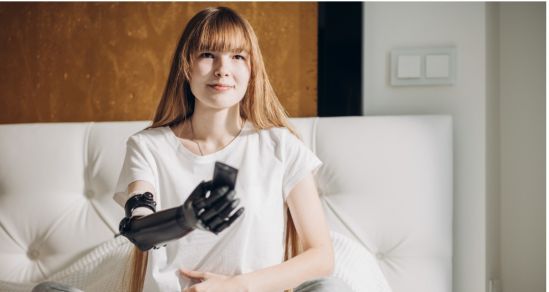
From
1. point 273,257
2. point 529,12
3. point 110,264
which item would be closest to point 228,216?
point 273,257

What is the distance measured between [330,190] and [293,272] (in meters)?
0.43

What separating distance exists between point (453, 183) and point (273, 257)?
0.55 metres

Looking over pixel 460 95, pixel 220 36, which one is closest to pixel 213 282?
pixel 220 36

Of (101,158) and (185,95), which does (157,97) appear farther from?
(185,95)

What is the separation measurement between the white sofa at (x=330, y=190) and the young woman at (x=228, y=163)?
293 mm

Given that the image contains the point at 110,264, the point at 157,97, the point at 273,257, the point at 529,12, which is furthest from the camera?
the point at 157,97

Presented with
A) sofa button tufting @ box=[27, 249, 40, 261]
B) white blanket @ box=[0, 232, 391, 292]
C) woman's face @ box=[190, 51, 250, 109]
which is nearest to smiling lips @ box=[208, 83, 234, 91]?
woman's face @ box=[190, 51, 250, 109]

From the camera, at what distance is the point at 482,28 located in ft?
4.29

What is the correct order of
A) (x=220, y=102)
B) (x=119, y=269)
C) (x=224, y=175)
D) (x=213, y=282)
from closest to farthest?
(x=224, y=175) → (x=213, y=282) → (x=220, y=102) → (x=119, y=269)

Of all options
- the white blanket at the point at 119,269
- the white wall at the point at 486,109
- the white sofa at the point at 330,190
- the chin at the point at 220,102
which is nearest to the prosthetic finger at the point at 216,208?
the chin at the point at 220,102

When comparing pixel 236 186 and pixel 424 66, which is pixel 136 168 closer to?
pixel 236 186

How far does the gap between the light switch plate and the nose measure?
53 centimetres

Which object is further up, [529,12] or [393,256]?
[529,12]

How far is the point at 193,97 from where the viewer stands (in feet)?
3.40
